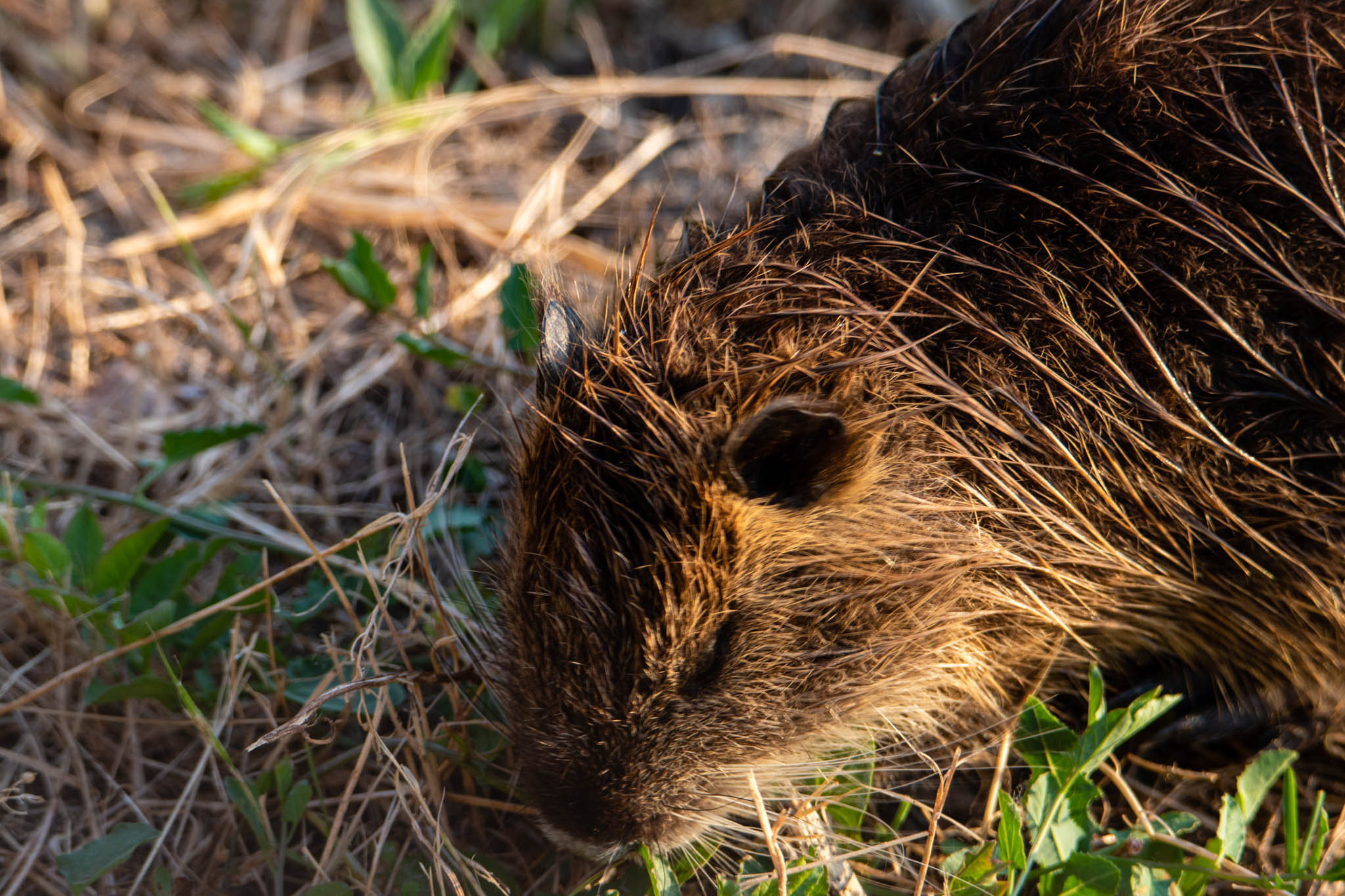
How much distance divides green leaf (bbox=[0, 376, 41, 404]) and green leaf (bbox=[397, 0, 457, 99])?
1.94m

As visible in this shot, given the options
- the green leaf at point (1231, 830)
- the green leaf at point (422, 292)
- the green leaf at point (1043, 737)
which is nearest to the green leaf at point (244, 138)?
the green leaf at point (422, 292)

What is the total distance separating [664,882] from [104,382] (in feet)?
8.98

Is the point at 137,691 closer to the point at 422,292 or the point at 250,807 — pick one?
the point at 250,807

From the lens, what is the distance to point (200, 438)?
290cm

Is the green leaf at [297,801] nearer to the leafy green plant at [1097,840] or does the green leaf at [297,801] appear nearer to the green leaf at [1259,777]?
the leafy green plant at [1097,840]

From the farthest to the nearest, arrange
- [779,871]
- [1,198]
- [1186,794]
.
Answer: [1,198] < [1186,794] < [779,871]

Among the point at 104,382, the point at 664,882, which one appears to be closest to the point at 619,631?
the point at 664,882

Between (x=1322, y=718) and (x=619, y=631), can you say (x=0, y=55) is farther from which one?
(x=1322, y=718)

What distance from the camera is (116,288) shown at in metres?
3.79

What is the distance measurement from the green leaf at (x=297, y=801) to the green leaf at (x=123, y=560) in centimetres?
77

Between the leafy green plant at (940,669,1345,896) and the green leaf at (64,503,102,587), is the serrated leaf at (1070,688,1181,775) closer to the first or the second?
the leafy green plant at (940,669,1345,896)

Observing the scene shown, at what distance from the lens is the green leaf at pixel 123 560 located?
2637 millimetres

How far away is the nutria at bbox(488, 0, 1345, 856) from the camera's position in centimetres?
217

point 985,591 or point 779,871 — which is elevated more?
point 985,591
